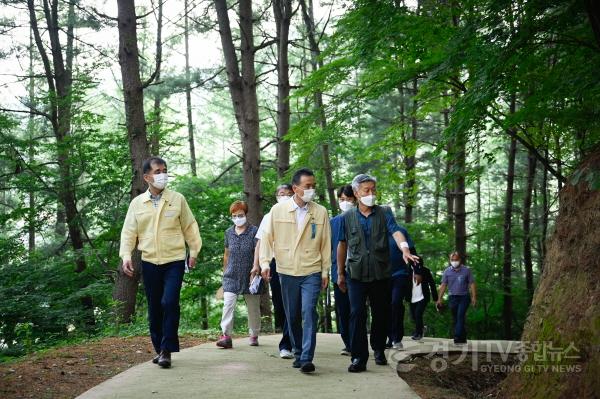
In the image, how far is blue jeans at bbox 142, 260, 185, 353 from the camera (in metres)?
7.18

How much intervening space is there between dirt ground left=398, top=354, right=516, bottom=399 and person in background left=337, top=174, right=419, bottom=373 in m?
0.80

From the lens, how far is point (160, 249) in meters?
7.29

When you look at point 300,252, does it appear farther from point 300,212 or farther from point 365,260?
point 365,260

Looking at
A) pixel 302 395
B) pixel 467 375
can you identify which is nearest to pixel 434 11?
pixel 467 375

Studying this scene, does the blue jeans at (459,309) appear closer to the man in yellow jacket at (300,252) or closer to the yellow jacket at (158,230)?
the man in yellow jacket at (300,252)

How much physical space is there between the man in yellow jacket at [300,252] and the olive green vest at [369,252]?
31cm

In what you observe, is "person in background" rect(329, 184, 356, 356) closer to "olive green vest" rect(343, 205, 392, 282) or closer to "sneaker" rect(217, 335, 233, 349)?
"olive green vest" rect(343, 205, 392, 282)

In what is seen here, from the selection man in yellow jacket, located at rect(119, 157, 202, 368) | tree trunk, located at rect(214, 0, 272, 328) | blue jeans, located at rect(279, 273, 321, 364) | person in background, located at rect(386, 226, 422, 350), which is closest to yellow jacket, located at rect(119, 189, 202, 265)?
man in yellow jacket, located at rect(119, 157, 202, 368)

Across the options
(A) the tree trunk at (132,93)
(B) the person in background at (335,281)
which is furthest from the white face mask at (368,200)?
(A) the tree trunk at (132,93)

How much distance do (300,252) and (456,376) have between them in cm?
334

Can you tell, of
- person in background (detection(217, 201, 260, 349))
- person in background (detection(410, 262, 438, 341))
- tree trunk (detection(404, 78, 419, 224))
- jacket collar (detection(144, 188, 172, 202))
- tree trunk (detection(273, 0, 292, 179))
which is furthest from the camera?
tree trunk (detection(404, 78, 419, 224))

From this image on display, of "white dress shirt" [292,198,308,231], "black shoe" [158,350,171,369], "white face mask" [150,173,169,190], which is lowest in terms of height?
"black shoe" [158,350,171,369]

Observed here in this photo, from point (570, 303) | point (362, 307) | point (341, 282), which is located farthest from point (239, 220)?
point (570, 303)

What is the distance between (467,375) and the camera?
885 cm
